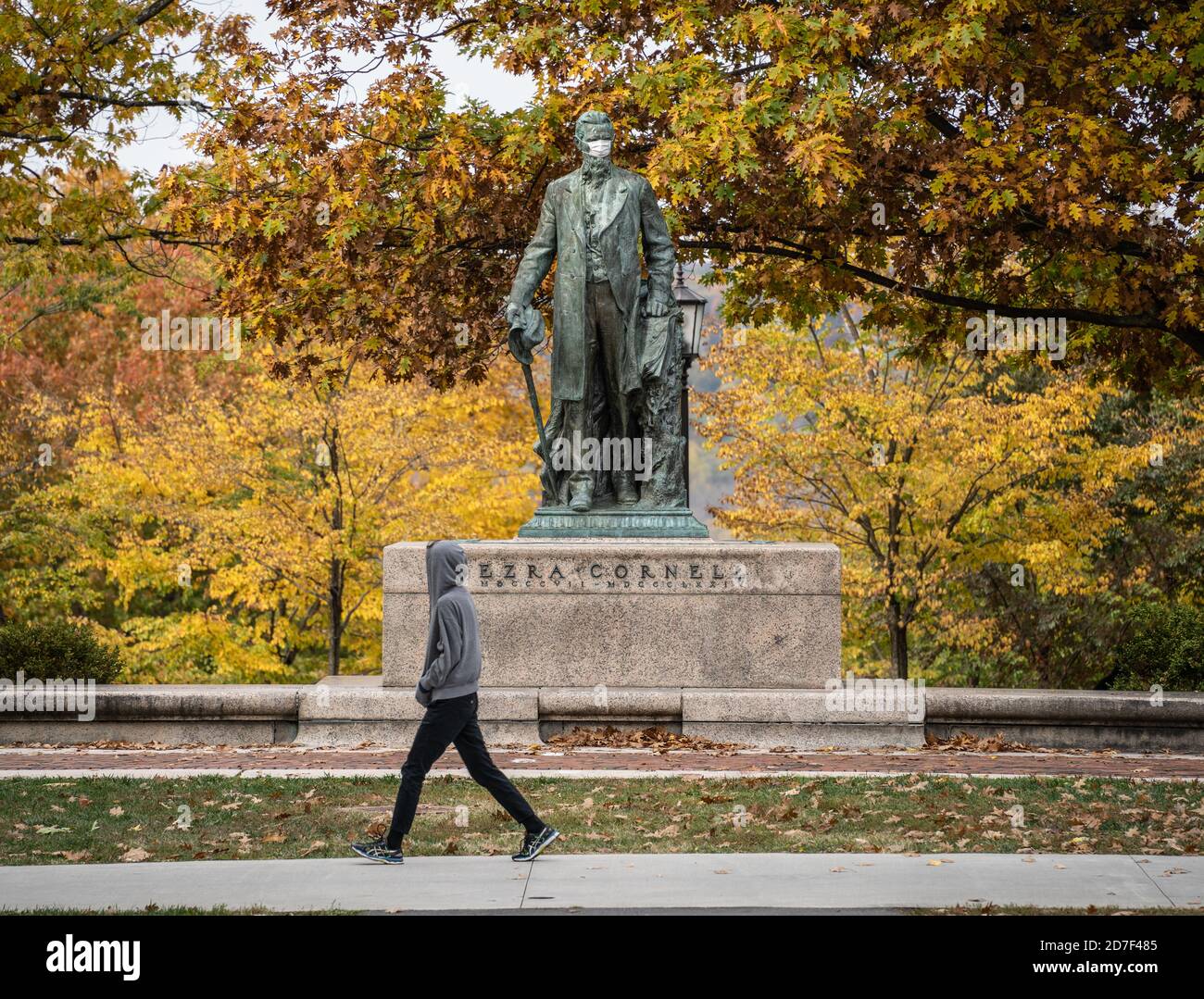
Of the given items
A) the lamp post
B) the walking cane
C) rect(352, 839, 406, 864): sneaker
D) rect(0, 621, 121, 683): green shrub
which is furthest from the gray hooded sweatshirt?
the lamp post

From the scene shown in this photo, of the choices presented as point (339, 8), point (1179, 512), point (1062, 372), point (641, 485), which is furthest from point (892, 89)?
point (1179, 512)

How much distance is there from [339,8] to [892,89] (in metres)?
5.90

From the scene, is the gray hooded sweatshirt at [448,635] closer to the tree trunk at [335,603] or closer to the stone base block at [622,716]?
the stone base block at [622,716]

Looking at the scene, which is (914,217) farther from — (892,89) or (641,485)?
(641,485)

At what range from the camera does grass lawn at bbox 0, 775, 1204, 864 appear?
838cm

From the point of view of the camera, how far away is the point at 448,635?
7.83m

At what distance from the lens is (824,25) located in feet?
44.2

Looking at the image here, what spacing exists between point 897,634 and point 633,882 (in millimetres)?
16922

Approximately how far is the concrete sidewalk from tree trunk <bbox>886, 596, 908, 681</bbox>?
15487mm

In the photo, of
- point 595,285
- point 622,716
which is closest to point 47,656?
point 622,716

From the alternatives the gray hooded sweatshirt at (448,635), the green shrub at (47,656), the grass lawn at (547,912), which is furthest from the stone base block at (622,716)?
the grass lawn at (547,912)

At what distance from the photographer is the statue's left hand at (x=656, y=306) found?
1314cm

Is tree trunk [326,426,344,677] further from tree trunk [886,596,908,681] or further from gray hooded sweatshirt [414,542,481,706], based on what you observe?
gray hooded sweatshirt [414,542,481,706]
